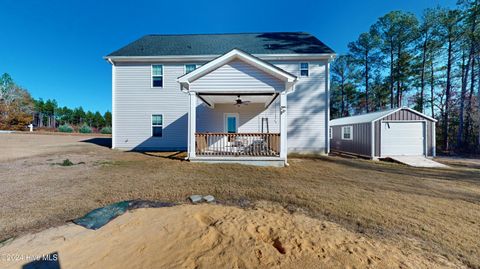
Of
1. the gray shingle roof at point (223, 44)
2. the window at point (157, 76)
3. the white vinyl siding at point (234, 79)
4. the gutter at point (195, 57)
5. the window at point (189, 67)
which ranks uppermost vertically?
the gray shingle roof at point (223, 44)

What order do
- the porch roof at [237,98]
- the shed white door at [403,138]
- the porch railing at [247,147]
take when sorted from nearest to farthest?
1. the porch railing at [247,147]
2. the porch roof at [237,98]
3. the shed white door at [403,138]

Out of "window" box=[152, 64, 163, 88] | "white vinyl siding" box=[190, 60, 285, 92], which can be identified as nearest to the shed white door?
"white vinyl siding" box=[190, 60, 285, 92]

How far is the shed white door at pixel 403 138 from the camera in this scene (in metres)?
10.5

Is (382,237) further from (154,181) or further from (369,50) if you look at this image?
(369,50)

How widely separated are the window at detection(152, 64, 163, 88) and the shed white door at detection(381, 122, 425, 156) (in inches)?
535

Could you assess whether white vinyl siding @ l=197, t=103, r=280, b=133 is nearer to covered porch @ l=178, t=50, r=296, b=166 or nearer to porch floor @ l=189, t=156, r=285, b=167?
covered porch @ l=178, t=50, r=296, b=166

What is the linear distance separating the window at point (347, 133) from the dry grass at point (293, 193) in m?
5.47

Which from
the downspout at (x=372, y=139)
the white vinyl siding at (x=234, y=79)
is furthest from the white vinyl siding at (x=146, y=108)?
the downspout at (x=372, y=139)

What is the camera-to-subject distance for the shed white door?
34.4 feet

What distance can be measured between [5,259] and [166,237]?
178cm

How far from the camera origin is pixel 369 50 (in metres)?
21.3

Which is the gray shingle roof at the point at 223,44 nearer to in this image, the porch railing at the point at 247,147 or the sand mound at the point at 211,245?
the porch railing at the point at 247,147

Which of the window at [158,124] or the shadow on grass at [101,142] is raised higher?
the window at [158,124]

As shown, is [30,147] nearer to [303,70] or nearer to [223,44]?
[223,44]
